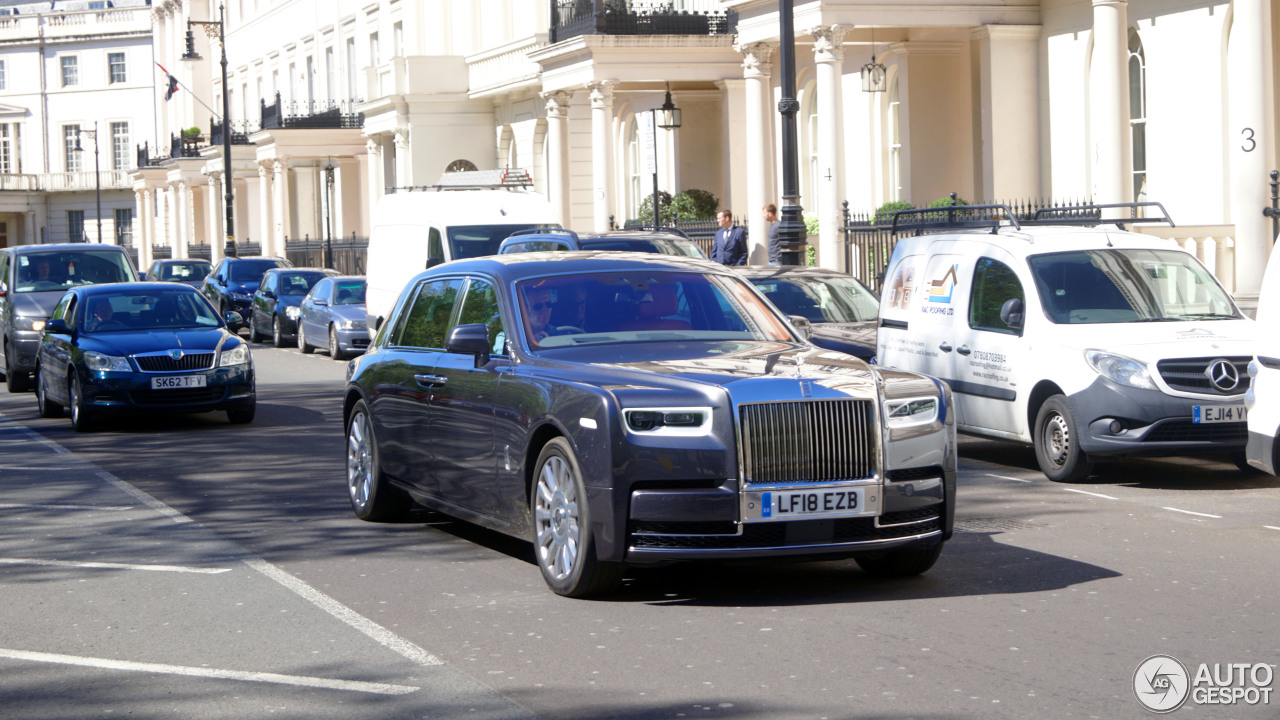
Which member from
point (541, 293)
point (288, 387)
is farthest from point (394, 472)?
point (288, 387)

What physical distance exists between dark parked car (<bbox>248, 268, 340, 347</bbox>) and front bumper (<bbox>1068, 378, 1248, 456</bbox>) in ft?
68.0

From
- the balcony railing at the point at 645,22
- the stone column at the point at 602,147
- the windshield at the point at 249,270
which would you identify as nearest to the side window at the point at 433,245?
the stone column at the point at 602,147

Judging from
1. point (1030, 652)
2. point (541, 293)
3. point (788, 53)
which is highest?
point (788, 53)

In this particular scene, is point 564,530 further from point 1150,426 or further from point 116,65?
point 116,65

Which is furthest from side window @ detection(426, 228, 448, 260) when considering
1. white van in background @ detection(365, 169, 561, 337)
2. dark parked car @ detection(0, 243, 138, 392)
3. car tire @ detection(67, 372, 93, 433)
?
car tire @ detection(67, 372, 93, 433)

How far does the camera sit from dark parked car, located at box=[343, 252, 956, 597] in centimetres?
727

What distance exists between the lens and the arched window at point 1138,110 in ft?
82.5

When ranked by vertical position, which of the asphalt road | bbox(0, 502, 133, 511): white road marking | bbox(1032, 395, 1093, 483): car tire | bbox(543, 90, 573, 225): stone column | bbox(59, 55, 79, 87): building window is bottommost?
the asphalt road

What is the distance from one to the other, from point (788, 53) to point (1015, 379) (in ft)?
22.5

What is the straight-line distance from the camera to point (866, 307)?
55.4ft

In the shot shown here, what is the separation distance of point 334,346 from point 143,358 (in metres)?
A: 10.3

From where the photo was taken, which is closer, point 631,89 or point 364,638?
point 364,638

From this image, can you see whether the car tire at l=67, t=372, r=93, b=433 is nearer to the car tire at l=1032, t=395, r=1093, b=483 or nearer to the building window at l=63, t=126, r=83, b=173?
the car tire at l=1032, t=395, r=1093, b=483

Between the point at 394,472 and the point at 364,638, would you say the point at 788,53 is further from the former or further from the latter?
the point at 364,638
